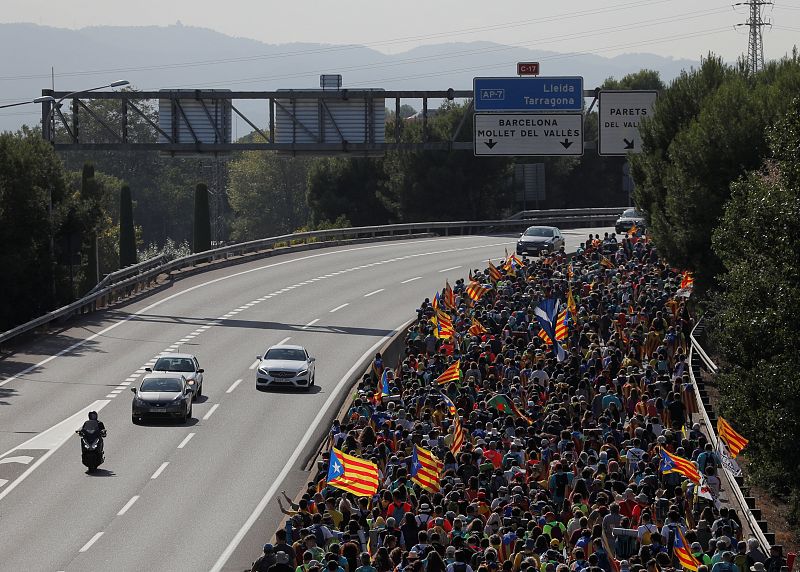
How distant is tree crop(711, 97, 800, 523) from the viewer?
75.6 feet

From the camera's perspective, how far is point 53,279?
46.1 m

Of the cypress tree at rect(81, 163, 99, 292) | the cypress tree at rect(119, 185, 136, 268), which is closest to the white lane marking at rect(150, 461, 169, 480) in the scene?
the cypress tree at rect(81, 163, 99, 292)

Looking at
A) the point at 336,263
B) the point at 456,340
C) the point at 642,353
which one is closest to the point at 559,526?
the point at 642,353

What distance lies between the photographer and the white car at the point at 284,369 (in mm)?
35625

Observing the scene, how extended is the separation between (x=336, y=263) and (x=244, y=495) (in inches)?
1288

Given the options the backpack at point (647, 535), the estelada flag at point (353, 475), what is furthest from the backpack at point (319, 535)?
the backpack at point (647, 535)

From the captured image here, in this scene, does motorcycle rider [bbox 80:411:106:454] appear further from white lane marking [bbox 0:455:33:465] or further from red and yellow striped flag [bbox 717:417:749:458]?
red and yellow striped flag [bbox 717:417:749:458]

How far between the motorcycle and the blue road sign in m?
37.0

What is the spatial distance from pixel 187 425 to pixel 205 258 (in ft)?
83.0

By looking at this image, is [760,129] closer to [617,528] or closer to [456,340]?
Result: [456,340]

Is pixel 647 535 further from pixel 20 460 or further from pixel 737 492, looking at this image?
pixel 20 460

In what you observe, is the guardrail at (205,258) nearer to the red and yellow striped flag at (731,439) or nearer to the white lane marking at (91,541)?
the white lane marking at (91,541)

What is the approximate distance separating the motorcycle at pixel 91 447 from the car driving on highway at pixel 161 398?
12.5 ft

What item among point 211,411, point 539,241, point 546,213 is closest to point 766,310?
point 211,411
